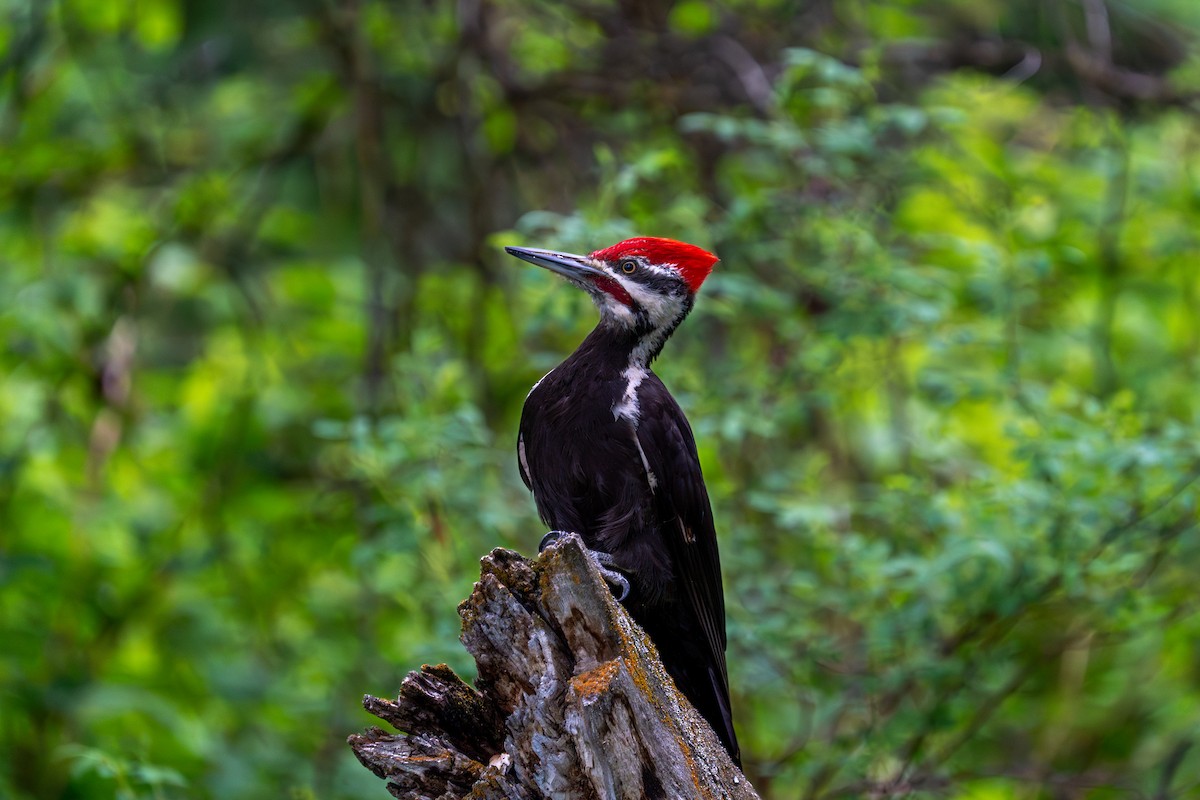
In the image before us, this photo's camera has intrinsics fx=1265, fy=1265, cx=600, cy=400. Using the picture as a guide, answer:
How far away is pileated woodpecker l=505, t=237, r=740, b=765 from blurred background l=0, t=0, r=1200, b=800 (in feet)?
1.79

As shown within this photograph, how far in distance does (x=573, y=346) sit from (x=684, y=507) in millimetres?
1983

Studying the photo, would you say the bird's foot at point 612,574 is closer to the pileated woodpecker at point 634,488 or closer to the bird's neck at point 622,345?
the pileated woodpecker at point 634,488

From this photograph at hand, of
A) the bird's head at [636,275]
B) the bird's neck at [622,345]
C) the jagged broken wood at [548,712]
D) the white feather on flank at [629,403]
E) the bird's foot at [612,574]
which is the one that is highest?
the bird's head at [636,275]

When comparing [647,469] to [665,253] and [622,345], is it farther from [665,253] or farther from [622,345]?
[665,253]

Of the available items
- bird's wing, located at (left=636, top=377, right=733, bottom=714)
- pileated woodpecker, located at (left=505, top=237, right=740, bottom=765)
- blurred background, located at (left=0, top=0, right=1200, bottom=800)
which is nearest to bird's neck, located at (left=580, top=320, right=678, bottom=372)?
pileated woodpecker, located at (left=505, top=237, right=740, bottom=765)

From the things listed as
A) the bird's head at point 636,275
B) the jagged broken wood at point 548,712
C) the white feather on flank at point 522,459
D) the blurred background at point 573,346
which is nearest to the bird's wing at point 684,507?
the bird's head at point 636,275

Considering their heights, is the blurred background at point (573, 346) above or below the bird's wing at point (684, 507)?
above

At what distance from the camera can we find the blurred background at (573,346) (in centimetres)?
400

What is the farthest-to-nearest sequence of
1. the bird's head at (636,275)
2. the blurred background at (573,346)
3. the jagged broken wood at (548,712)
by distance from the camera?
the blurred background at (573,346) → the bird's head at (636,275) → the jagged broken wood at (548,712)

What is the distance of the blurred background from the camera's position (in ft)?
13.1

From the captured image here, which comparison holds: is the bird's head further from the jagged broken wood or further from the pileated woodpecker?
the jagged broken wood

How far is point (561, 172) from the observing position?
18.4 ft

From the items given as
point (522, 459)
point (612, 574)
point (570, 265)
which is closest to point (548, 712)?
point (612, 574)

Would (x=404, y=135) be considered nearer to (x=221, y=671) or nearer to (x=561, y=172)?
(x=561, y=172)
